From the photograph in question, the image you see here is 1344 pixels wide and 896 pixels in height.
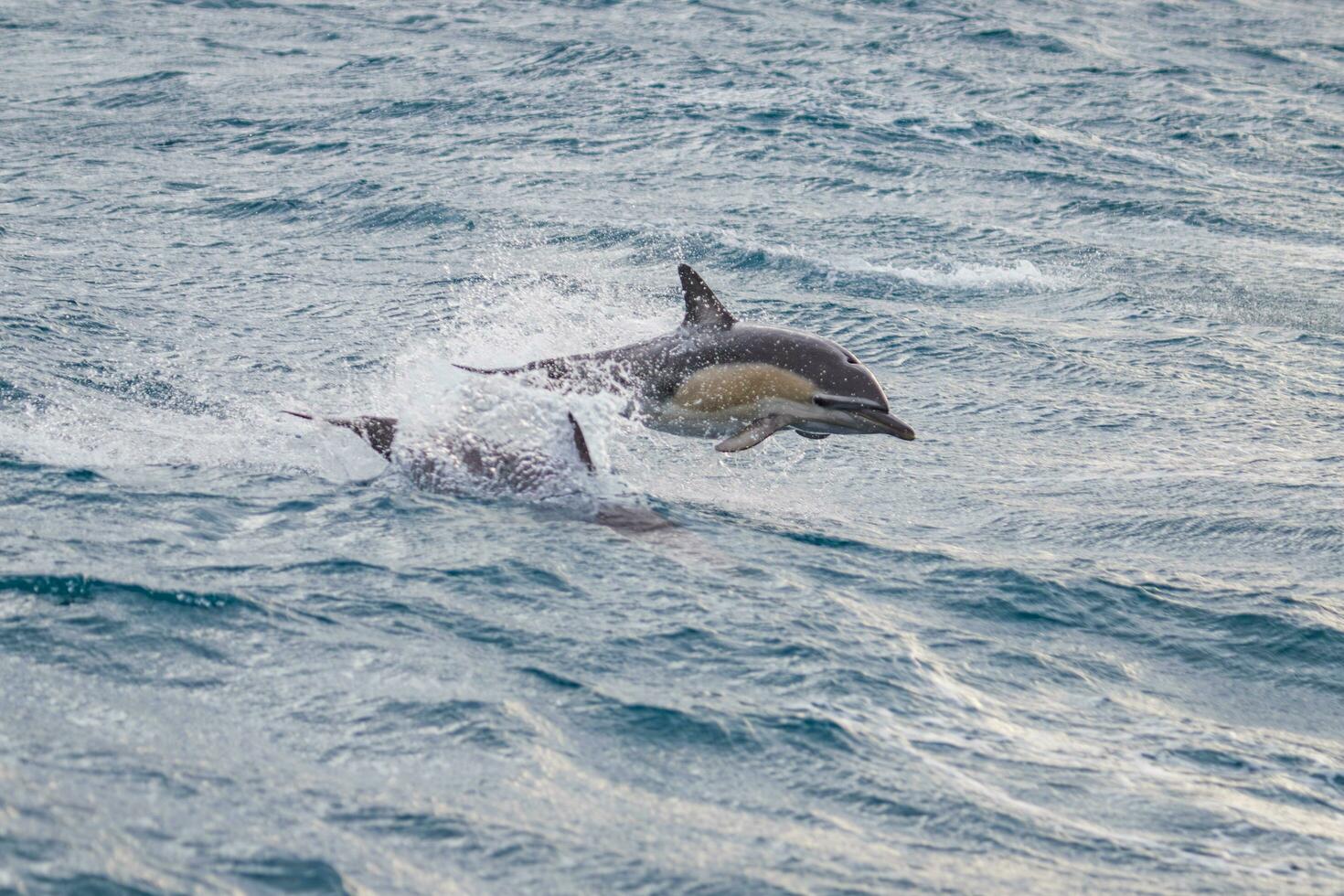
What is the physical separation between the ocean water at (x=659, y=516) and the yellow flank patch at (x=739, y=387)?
1.89ft

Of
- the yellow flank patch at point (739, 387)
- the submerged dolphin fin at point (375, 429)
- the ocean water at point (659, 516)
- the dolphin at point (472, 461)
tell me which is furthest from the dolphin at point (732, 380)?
the submerged dolphin fin at point (375, 429)

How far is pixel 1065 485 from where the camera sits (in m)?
9.77

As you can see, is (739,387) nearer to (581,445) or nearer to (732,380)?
(732,380)

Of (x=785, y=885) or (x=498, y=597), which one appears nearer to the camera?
(x=785, y=885)

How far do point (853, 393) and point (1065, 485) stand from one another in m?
2.15

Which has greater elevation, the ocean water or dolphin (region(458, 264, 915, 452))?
dolphin (region(458, 264, 915, 452))

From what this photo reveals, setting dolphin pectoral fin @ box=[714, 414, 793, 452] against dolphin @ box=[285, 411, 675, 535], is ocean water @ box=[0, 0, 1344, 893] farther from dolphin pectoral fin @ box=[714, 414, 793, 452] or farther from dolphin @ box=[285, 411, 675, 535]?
dolphin pectoral fin @ box=[714, 414, 793, 452]

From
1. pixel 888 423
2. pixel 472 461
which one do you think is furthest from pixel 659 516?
pixel 888 423

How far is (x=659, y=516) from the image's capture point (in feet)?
27.2

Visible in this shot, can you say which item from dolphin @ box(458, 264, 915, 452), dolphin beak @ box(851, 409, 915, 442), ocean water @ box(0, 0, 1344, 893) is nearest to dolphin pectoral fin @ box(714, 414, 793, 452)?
dolphin @ box(458, 264, 915, 452)

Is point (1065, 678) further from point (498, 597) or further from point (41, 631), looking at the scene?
point (41, 631)

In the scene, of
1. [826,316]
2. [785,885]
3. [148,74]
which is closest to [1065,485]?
[826,316]

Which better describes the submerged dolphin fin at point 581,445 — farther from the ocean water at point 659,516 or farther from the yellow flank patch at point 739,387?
the yellow flank patch at point 739,387

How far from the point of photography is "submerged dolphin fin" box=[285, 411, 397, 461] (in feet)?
28.1
